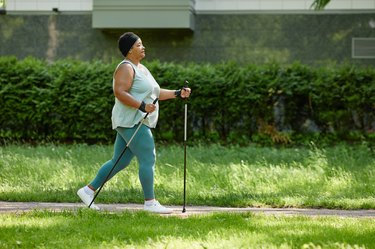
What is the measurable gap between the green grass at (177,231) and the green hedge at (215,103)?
29.3ft

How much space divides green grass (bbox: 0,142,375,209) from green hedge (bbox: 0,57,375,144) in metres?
2.81

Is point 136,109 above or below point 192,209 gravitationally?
above

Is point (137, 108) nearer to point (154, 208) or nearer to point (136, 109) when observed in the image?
point (136, 109)

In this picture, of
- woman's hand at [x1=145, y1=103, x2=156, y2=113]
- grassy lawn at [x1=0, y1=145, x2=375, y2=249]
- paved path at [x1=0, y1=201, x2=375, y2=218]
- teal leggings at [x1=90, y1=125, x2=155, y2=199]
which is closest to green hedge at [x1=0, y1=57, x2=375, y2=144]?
grassy lawn at [x1=0, y1=145, x2=375, y2=249]

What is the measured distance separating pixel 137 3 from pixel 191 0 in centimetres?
143

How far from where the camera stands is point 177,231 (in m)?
6.69

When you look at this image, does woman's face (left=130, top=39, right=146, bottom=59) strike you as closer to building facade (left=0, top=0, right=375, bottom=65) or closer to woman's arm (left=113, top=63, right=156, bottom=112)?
woman's arm (left=113, top=63, right=156, bottom=112)

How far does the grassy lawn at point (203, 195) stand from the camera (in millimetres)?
6324

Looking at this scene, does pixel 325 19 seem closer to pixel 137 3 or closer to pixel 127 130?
pixel 137 3

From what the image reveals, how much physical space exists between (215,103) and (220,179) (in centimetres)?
622

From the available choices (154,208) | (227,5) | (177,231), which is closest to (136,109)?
(154,208)

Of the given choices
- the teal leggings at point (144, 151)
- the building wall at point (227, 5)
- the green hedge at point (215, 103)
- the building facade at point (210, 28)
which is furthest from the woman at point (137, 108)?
the building wall at point (227, 5)

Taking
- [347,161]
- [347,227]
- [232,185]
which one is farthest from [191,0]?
[347,227]

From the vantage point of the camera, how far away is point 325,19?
63.8 feet
